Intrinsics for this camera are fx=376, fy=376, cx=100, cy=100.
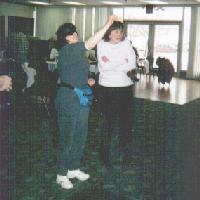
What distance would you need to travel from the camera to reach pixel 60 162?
336 cm

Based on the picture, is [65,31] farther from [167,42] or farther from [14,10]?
[14,10]

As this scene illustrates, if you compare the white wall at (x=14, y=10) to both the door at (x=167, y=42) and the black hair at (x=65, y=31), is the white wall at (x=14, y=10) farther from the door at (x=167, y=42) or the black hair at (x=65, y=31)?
the black hair at (x=65, y=31)

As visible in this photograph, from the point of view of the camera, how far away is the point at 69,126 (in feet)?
10.6

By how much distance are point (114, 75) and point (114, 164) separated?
3.12 ft

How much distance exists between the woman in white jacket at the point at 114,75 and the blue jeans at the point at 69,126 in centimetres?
57

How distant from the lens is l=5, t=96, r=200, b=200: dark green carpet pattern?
324 centimetres

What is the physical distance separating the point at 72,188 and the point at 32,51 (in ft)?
15.0

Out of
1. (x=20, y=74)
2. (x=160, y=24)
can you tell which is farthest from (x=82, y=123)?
(x=160, y=24)

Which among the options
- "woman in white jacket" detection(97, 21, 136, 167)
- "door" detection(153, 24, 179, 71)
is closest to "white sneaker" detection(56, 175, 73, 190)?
"woman in white jacket" detection(97, 21, 136, 167)

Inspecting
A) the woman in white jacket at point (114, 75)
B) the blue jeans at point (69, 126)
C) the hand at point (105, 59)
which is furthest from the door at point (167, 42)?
the blue jeans at point (69, 126)

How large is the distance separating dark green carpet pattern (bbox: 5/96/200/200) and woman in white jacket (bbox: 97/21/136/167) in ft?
1.32

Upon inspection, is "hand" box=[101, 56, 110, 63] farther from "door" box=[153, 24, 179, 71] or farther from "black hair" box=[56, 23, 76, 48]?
"door" box=[153, 24, 179, 71]

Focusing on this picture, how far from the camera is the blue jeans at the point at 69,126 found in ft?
10.5

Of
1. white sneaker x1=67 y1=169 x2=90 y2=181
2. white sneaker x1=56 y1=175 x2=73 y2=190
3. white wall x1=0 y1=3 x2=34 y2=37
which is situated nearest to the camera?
white sneaker x1=56 y1=175 x2=73 y2=190
